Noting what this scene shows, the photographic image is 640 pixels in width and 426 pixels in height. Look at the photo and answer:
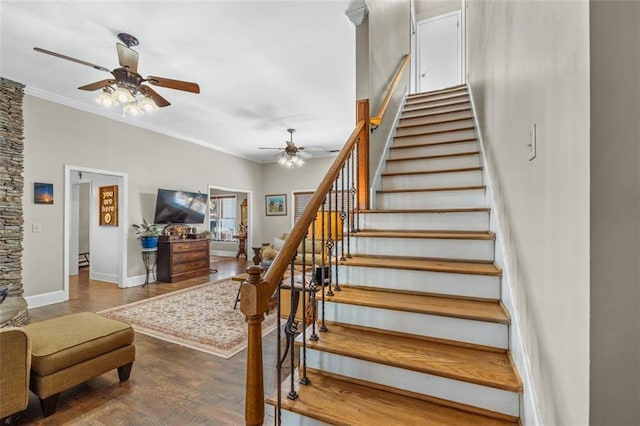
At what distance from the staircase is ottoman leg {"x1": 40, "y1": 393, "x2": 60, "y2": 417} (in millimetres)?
1597

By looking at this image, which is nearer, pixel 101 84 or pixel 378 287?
pixel 378 287

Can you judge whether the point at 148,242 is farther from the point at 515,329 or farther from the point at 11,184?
the point at 515,329

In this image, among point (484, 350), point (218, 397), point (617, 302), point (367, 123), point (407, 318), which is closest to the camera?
point (617, 302)

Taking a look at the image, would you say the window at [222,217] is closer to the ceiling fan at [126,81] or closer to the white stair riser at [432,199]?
the ceiling fan at [126,81]

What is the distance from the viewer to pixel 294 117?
18.1ft

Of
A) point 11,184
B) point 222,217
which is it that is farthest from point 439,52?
point 222,217

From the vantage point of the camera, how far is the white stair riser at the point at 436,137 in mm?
3354

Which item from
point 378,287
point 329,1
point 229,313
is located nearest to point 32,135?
point 229,313

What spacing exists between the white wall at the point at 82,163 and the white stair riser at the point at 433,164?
4.13 metres

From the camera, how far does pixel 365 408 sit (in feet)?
4.78

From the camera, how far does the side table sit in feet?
18.7

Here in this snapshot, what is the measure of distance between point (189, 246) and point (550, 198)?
628 cm

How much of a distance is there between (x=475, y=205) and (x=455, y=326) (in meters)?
1.24

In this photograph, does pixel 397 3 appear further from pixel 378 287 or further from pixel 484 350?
pixel 484 350
